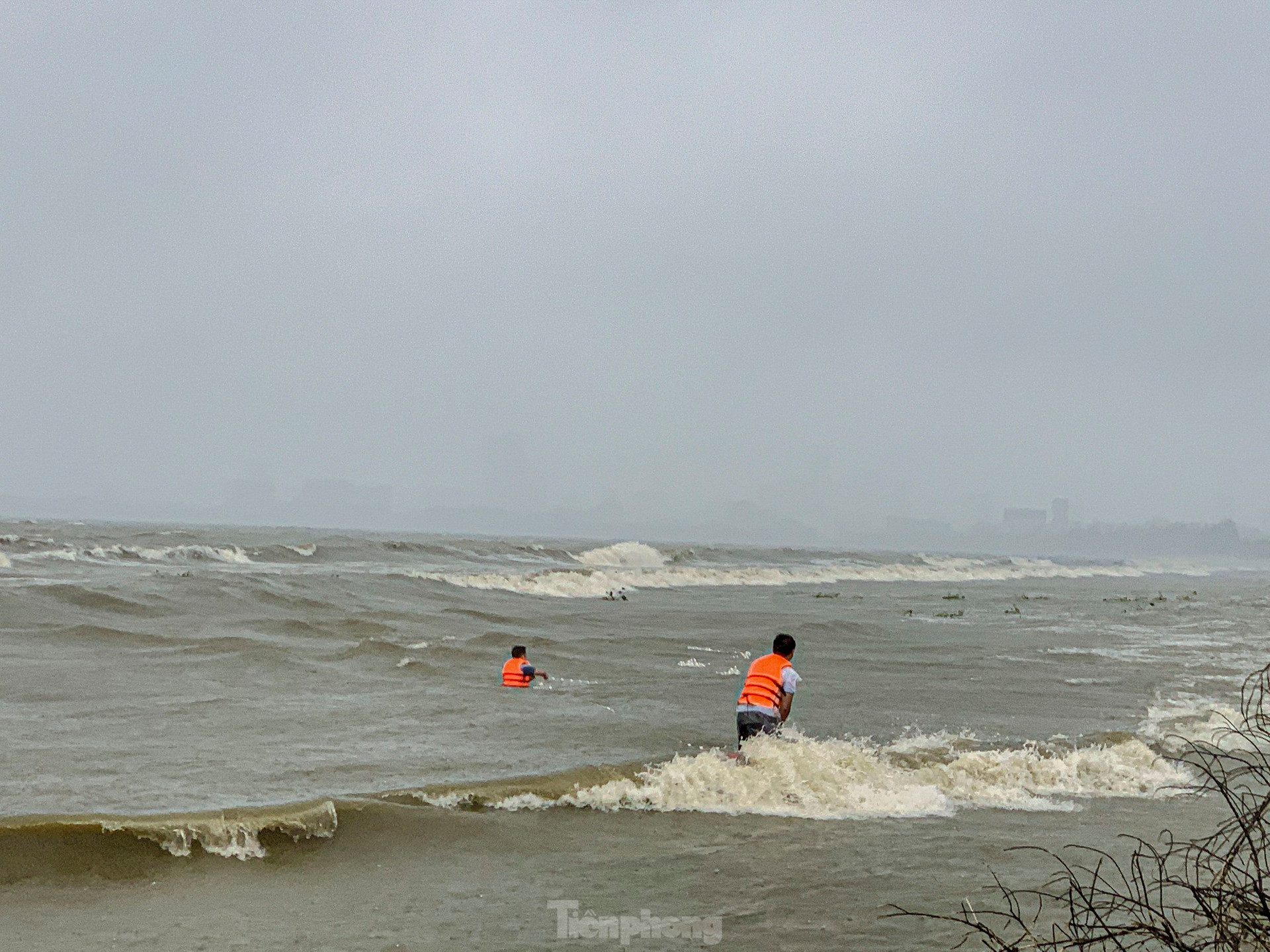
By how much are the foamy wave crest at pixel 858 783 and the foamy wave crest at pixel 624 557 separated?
4739 centimetres

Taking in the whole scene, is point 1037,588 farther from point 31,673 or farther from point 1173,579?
point 31,673

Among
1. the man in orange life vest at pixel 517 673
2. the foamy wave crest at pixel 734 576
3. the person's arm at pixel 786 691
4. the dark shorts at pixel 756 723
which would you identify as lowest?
the foamy wave crest at pixel 734 576

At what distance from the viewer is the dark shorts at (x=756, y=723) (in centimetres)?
1039

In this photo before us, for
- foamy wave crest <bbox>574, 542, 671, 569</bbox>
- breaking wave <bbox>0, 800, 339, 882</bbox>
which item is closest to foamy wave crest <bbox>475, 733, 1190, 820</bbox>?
breaking wave <bbox>0, 800, 339, 882</bbox>

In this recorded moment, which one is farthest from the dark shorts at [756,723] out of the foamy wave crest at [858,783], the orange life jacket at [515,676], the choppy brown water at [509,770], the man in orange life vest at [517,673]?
the orange life jacket at [515,676]

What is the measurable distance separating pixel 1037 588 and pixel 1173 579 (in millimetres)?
28141

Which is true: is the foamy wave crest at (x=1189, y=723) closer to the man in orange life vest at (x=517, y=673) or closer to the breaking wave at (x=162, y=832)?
the man in orange life vest at (x=517, y=673)

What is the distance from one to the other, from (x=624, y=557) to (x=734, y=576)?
1245 centimetres

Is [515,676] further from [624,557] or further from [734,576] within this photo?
[624,557]

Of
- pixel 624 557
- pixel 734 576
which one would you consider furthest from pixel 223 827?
pixel 624 557

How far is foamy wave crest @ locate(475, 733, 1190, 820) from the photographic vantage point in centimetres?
935

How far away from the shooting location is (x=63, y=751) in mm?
10375

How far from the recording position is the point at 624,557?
6219 centimetres

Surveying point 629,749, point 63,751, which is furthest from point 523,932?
point 63,751
